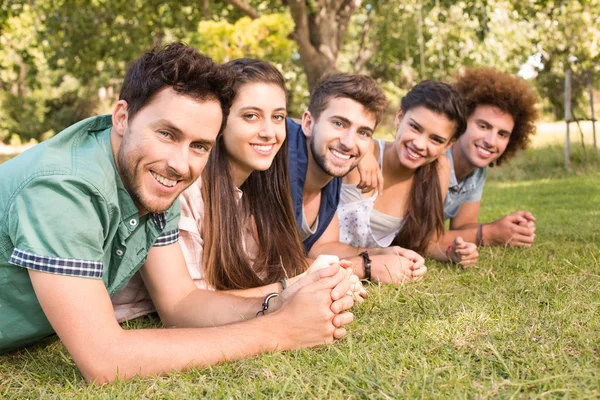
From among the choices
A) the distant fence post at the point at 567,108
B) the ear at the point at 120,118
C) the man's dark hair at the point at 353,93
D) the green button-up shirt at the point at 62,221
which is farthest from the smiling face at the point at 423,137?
the distant fence post at the point at 567,108

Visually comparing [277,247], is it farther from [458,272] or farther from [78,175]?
[78,175]

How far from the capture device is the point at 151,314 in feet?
11.5

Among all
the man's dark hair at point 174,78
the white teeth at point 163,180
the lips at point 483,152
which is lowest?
the white teeth at point 163,180

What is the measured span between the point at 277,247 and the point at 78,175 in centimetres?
170

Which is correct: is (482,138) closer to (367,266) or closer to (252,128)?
(367,266)

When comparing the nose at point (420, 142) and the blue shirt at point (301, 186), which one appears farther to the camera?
the nose at point (420, 142)

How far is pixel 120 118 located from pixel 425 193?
9.38 feet

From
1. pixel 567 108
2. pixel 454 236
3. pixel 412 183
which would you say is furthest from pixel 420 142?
pixel 567 108

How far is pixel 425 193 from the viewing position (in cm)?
476

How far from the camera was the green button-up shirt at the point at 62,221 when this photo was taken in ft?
6.95

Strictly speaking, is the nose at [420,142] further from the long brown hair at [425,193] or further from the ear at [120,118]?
the ear at [120,118]

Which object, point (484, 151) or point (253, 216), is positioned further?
point (484, 151)

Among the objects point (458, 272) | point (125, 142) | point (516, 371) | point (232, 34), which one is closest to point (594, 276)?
point (458, 272)

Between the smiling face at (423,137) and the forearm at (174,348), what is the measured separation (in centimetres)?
228
